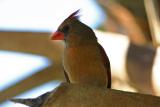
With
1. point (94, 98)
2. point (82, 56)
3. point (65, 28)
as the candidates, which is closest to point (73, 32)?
point (65, 28)

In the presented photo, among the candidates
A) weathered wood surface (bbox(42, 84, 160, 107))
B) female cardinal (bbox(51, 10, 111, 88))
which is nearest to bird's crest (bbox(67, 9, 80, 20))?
female cardinal (bbox(51, 10, 111, 88))

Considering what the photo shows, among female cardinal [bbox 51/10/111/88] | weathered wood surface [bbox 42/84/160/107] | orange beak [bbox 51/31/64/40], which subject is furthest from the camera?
orange beak [bbox 51/31/64/40]

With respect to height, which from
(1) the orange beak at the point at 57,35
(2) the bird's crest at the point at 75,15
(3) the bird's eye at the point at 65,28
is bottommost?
A: (1) the orange beak at the point at 57,35

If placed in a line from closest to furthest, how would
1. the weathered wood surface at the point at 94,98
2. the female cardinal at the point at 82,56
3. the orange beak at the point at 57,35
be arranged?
the weathered wood surface at the point at 94,98, the female cardinal at the point at 82,56, the orange beak at the point at 57,35

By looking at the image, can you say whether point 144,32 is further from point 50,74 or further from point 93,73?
point 93,73

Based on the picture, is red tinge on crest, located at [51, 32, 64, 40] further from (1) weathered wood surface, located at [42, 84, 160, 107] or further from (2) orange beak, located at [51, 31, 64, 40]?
(1) weathered wood surface, located at [42, 84, 160, 107]

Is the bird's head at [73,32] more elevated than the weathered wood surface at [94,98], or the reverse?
the bird's head at [73,32]

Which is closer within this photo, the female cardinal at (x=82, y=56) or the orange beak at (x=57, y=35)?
the female cardinal at (x=82, y=56)

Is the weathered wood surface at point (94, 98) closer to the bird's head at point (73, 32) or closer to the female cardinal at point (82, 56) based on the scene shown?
the female cardinal at point (82, 56)

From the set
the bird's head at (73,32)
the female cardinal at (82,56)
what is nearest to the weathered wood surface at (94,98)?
the female cardinal at (82,56)

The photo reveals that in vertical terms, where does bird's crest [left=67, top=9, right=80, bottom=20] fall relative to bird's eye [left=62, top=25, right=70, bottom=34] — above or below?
above
